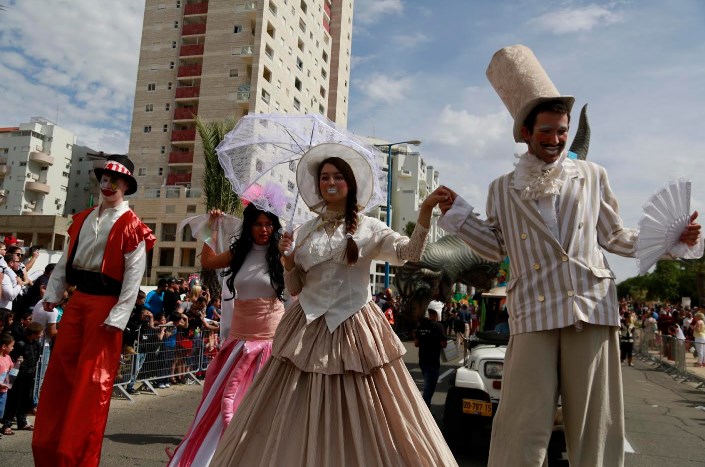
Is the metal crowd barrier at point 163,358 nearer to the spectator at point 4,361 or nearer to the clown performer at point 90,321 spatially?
the spectator at point 4,361

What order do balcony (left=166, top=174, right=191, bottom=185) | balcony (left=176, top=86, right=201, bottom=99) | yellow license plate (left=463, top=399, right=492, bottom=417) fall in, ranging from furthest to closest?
balcony (left=176, top=86, right=201, bottom=99)
balcony (left=166, top=174, right=191, bottom=185)
yellow license plate (left=463, top=399, right=492, bottom=417)

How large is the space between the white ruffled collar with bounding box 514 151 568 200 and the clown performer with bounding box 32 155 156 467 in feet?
8.14

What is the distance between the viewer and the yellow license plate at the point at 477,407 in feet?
18.6

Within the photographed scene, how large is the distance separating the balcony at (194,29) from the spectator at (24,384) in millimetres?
44382

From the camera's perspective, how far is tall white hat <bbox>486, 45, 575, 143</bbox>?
2635 millimetres

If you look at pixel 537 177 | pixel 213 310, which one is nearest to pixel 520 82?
pixel 537 177

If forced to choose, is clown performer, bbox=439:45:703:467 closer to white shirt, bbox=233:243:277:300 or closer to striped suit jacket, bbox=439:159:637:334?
striped suit jacket, bbox=439:159:637:334

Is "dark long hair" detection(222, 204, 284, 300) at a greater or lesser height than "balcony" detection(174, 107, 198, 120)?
lesser

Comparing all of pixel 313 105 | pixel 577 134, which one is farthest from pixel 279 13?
pixel 577 134

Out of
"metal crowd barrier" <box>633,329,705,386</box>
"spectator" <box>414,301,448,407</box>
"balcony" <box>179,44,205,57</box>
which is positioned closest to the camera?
"spectator" <box>414,301,448,407</box>

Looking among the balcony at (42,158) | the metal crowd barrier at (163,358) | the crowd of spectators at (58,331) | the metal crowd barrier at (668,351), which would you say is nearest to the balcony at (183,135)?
the metal crowd barrier at (668,351)

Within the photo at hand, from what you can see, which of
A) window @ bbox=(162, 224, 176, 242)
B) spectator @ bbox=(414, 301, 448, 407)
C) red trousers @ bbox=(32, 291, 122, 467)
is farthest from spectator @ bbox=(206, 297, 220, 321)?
window @ bbox=(162, 224, 176, 242)

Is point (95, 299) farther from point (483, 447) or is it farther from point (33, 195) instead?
point (33, 195)

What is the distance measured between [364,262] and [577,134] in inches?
103
